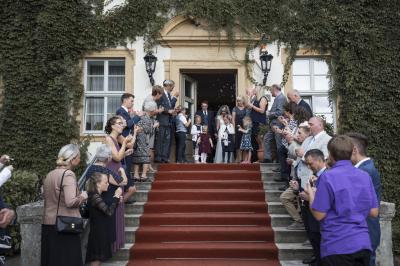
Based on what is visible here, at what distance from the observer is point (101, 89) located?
1066 centimetres

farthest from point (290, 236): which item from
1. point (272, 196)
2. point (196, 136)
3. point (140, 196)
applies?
point (196, 136)

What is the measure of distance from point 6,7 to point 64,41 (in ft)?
5.81

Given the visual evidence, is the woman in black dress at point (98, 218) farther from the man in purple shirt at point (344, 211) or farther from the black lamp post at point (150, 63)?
the black lamp post at point (150, 63)

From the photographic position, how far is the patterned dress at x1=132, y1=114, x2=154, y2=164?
7.00 m

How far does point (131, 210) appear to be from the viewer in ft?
21.8

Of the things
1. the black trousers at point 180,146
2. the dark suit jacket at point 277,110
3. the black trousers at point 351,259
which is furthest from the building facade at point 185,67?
the black trousers at point 351,259

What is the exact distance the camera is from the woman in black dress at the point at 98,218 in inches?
177

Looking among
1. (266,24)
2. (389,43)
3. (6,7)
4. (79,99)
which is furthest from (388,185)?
(6,7)

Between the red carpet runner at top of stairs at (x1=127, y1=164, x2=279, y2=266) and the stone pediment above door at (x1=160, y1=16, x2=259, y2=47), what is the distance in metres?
3.65

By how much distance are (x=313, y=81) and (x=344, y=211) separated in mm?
7975

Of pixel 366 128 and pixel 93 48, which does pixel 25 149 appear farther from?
pixel 366 128

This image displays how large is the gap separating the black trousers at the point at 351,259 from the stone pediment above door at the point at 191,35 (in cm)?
796

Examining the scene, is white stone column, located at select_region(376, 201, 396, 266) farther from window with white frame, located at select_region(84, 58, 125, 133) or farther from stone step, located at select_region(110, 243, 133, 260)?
window with white frame, located at select_region(84, 58, 125, 133)

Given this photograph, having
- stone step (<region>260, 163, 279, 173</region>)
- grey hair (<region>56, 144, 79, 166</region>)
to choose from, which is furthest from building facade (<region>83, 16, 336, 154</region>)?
grey hair (<region>56, 144, 79, 166</region>)
